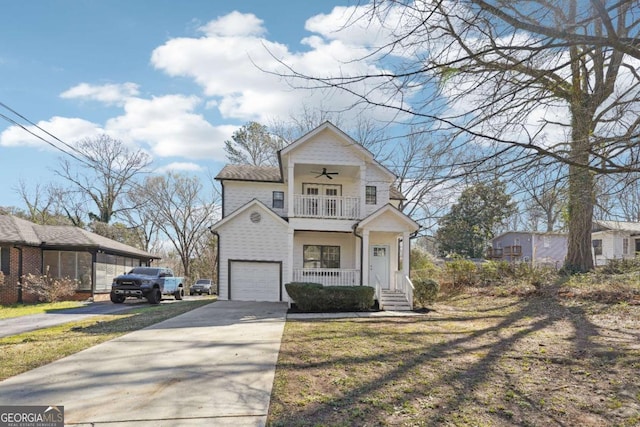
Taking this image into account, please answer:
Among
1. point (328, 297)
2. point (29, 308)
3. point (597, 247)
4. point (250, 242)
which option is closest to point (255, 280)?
point (250, 242)

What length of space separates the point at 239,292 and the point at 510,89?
15.1m

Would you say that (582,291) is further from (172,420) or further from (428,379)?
(172,420)

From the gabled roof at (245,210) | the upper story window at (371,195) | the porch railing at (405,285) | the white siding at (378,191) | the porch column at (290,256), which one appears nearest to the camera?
the porch railing at (405,285)

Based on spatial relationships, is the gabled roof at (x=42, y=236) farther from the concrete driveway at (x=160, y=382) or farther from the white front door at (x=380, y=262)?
the white front door at (x=380, y=262)

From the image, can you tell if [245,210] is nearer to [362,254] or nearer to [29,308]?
[362,254]

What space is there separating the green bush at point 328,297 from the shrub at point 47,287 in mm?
12057

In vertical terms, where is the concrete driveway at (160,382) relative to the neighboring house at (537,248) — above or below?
below

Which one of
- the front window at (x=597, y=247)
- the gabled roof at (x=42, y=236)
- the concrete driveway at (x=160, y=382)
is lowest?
the concrete driveway at (x=160, y=382)

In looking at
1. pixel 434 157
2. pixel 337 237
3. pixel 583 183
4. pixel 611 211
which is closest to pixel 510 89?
pixel 434 157

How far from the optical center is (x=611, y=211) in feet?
19.0

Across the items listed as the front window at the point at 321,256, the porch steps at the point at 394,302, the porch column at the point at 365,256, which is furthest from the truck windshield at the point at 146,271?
the porch steps at the point at 394,302

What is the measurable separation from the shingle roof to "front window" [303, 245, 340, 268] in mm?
3806

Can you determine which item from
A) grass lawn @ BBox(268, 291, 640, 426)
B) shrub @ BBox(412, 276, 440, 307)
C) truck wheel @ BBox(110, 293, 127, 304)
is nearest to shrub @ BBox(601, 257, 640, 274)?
grass lawn @ BBox(268, 291, 640, 426)

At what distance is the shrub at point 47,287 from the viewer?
57.6ft
